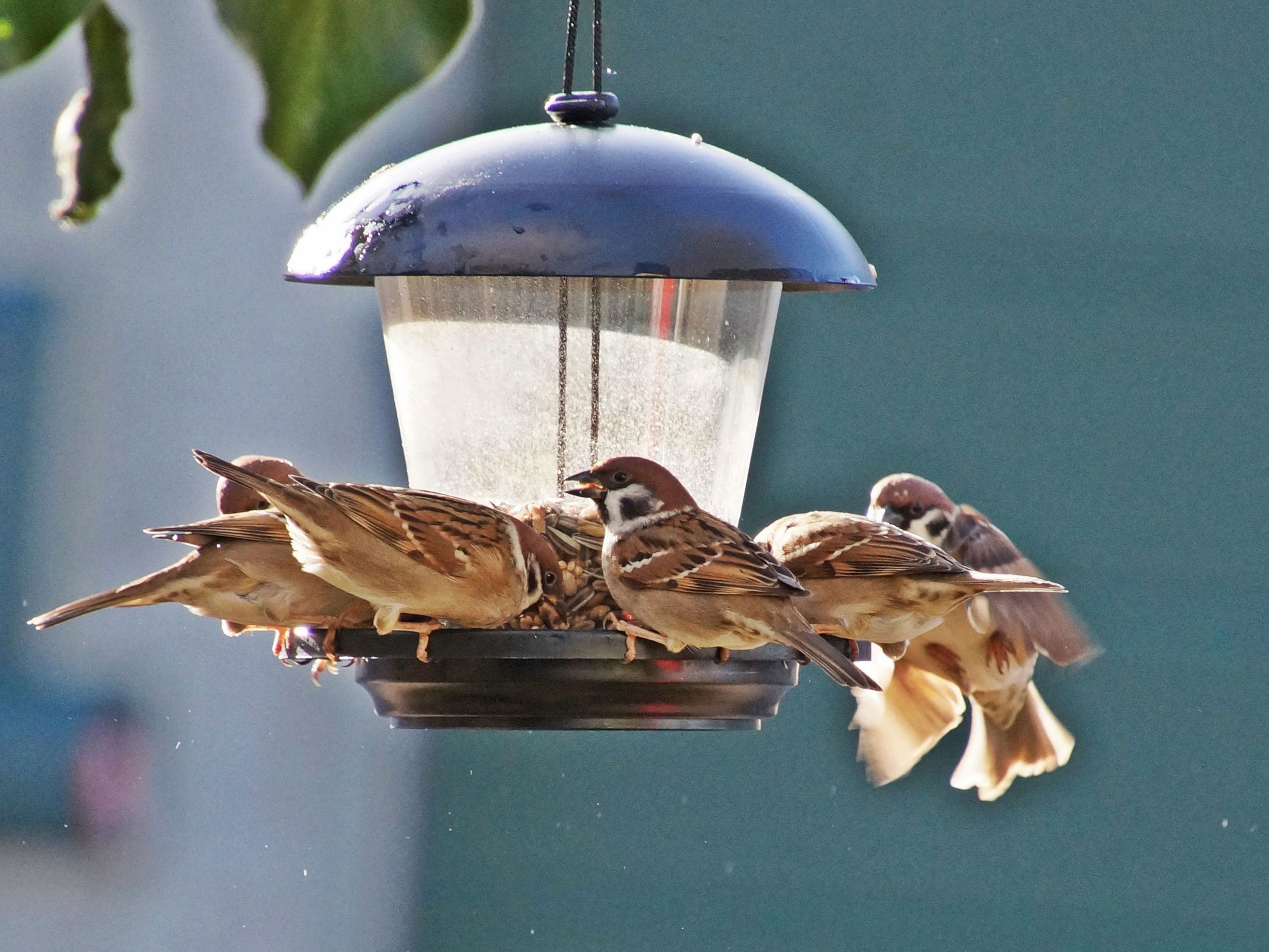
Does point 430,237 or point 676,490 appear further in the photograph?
point 676,490

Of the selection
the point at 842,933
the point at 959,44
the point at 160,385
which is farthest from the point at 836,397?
the point at 160,385

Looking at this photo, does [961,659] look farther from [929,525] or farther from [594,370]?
[594,370]

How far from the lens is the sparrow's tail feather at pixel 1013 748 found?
3.87 m

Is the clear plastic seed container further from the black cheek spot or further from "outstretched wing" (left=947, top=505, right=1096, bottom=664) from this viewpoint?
"outstretched wing" (left=947, top=505, right=1096, bottom=664)

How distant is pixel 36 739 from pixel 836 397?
9.34ft

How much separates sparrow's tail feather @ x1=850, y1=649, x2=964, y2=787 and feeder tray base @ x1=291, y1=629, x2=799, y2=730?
1125 mm

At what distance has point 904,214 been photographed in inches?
221

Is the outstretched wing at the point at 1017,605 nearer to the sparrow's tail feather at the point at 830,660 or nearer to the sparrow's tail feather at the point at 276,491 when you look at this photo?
the sparrow's tail feather at the point at 830,660

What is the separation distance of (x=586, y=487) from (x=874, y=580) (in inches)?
19.4

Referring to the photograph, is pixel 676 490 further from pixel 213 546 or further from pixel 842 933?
pixel 842 933

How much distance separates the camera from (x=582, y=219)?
7.02 feet

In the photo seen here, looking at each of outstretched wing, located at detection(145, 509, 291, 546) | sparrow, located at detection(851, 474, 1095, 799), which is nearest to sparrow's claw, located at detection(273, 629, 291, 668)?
outstretched wing, located at detection(145, 509, 291, 546)

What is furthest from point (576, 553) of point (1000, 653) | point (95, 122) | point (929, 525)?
point (95, 122)

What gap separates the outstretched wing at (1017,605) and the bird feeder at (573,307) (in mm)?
732
